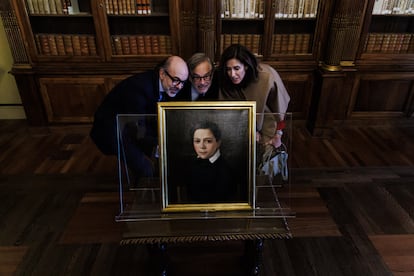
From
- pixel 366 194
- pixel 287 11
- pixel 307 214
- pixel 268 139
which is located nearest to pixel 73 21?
pixel 287 11

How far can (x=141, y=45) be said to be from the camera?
3.00 m

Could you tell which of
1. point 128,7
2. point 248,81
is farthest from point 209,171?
point 128,7

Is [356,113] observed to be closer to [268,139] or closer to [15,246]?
[268,139]

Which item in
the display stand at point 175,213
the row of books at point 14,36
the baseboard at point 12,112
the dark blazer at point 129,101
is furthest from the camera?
the baseboard at point 12,112

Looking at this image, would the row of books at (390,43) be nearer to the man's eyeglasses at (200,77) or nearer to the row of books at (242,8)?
the row of books at (242,8)

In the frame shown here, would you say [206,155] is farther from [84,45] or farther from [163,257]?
[84,45]

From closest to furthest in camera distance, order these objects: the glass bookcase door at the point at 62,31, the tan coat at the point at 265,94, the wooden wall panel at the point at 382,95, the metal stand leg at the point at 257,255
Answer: the metal stand leg at the point at 257,255 < the tan coat at the point at 265,94 < the glass bookcase door at the point at 62,31 < the wooden wall panel at the point at 382,95

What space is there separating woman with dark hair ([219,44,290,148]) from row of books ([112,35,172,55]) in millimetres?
1486

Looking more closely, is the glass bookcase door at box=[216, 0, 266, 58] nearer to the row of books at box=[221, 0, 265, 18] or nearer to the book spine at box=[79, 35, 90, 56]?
the row of books at box=[221, 0, 265, 18]

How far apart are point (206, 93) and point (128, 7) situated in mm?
1758

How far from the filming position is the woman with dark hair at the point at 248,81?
162 centimetres

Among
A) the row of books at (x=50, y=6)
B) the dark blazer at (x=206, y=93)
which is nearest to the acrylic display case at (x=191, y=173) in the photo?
the dark blazer at (x=206, y=93)

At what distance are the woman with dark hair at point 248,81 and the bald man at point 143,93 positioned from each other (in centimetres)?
30

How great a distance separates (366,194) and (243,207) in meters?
1.60
